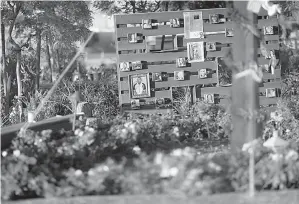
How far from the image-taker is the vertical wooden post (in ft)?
19.0

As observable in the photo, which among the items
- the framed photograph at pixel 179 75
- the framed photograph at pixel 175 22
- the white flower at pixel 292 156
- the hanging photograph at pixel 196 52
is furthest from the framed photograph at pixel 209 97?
the white flower at pixel 292 156

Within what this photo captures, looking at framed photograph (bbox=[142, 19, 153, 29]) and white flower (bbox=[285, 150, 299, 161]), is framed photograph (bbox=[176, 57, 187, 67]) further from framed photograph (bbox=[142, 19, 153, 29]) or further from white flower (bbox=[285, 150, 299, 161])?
white flower (bbox=[285, 150, 299, 161])

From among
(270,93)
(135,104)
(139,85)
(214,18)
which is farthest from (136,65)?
(270,93)

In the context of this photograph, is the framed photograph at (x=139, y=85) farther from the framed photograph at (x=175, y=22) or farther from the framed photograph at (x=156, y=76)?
the framed photograph at (x=175, y=22)

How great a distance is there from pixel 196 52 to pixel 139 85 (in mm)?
1297

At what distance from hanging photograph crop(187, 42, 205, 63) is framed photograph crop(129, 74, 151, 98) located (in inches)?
37.3

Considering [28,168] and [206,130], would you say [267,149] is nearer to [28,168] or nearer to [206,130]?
[28,168]

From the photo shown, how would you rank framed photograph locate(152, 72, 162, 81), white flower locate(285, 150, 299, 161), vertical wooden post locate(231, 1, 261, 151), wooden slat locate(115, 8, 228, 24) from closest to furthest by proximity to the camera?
white flower locate(285, 150, 299, 161) < vertical wooden post locate(231, 1, 261, 151) < wooden slat locate(115, 8, 228, 24) < framed photograph locate(152, 72, 162, 81)

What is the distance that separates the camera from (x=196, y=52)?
1076 cm

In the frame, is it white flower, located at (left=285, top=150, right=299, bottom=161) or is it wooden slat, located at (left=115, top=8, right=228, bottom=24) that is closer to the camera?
white flower, located at (left=285, top=150, right=299, bottom=161)

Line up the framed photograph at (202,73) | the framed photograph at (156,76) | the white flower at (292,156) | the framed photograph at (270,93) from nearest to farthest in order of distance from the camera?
the white flower at (292,156) < the framed photograph at (156,76) < the framed photograph at (202,73) < the framed photograph at (270,93)

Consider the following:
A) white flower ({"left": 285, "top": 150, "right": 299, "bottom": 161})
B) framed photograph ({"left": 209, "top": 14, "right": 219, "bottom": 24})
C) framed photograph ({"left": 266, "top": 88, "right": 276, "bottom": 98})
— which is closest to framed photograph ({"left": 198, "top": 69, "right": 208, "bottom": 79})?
framed photograph ({"left": 209, "top": 14, "right": 219, "bottom": 24})

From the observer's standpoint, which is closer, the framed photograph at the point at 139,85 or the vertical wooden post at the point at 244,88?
the vertical wooden post at the point at 244,88

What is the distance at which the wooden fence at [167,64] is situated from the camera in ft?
34.8
